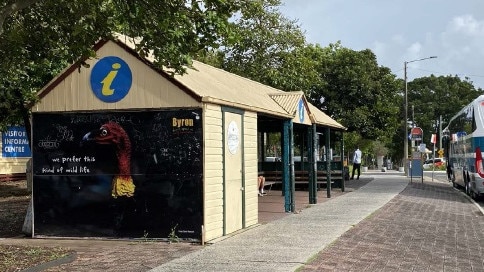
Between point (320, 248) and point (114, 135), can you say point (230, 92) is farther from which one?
point (320, 248)

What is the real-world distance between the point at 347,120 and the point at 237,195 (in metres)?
21.1

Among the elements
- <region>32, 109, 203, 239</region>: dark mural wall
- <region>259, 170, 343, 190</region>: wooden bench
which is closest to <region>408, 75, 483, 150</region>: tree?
<region>259, 170, 343, 190</region>: wooden bench

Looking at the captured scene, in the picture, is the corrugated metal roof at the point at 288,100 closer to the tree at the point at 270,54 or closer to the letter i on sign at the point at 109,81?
the letter i on sign at the point at 109,81

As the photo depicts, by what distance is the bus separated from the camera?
19.2 meters

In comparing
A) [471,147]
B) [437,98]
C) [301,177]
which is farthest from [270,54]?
[437,98]

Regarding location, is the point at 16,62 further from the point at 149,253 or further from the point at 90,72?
the point at 149,253

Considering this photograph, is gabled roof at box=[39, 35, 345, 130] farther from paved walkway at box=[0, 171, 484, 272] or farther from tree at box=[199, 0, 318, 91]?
tree at box=[199, 0, 318, 91]

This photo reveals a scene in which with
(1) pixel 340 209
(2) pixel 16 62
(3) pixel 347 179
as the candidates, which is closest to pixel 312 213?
(1) pixel 340 209

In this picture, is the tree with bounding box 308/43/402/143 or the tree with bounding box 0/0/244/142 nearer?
the tree with bounding box 0/0/244/142

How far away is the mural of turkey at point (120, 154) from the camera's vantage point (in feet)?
36.0

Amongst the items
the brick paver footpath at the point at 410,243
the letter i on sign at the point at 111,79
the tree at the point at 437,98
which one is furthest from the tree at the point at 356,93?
the tree at the point at 437,98

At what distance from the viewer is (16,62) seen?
36.6ft

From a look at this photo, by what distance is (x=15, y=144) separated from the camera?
27.5 meters

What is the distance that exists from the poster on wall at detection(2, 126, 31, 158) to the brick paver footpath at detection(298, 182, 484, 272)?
17832 mm
